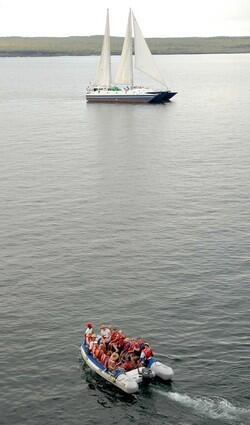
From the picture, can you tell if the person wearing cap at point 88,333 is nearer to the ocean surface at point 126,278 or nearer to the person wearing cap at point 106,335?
the person wearing cap at point 106,335

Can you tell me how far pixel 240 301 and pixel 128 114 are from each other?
136209 millimetres

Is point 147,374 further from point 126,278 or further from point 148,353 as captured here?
point 126,278

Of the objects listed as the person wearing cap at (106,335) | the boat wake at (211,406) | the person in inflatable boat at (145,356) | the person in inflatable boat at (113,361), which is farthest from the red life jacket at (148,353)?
the person wearing cap at (106,335)

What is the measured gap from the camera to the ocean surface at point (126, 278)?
5209 cm

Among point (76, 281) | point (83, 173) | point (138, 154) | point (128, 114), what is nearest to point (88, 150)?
point (138, 154)

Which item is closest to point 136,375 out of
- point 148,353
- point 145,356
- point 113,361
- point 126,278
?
point 145,356

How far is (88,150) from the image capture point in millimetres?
146000

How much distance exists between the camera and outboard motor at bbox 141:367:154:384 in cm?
5318

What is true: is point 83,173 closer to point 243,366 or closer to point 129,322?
point 129,322

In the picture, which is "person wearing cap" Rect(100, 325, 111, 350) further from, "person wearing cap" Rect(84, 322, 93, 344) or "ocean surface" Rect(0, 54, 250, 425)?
"ocean surface" Rect(0, 54, 250, 425)

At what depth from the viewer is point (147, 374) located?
53.2 metres

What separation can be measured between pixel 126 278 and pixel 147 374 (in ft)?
69.2

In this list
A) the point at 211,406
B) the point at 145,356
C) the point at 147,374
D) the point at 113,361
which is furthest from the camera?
the point at 113,361

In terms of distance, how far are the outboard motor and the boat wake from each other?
1.59 m
